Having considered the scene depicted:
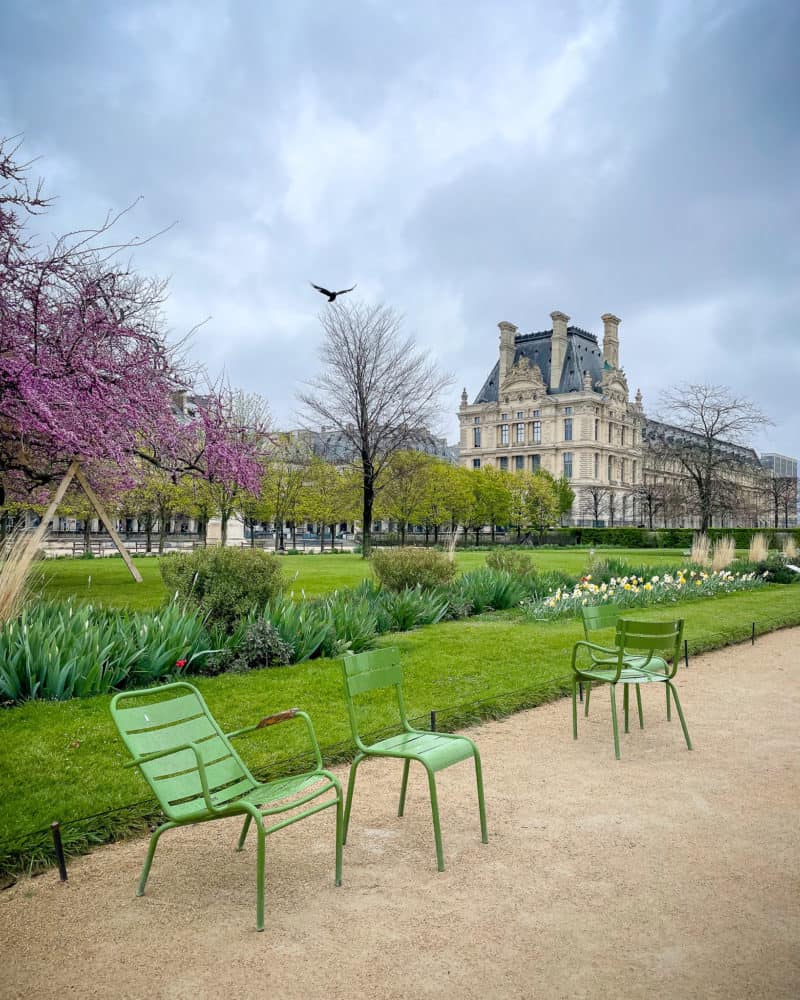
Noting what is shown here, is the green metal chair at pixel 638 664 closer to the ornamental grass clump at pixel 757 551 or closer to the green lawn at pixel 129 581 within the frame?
the green lawn at pixel 129 581

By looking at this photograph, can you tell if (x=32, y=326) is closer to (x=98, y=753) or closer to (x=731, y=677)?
(x=98, y=753)

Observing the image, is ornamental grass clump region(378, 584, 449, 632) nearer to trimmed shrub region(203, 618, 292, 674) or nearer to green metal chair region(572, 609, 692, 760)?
trimmed shrub region(203, 618, 292, 674)

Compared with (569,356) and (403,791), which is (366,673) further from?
(569,356)

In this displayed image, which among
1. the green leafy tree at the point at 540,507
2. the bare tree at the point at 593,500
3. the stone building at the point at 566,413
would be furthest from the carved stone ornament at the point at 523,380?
the green leafy tree at the point at 540,507

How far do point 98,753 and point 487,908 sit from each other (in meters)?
3.27

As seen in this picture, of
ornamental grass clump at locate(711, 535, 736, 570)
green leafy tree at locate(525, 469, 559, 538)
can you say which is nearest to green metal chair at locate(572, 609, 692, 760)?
ornamental grass clump at locate(711, 535, 736, 570)

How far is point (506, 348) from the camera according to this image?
336ft

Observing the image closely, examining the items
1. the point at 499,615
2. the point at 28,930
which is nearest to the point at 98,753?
the point at 28,930

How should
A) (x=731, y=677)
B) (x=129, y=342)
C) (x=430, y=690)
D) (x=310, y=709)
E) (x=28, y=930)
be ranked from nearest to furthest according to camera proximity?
(x=28, y=930)
(x=310, y=709)
(x=430, y=690)
(x=731, y=677)
(x=129, y=342)

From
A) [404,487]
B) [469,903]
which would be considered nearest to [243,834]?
[469,903]

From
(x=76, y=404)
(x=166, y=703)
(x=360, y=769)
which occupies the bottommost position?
(x=360, y=769)

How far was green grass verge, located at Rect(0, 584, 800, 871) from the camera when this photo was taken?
4.60m

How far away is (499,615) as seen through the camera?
521 inches

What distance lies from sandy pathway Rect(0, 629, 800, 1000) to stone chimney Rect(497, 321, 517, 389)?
99306mm
